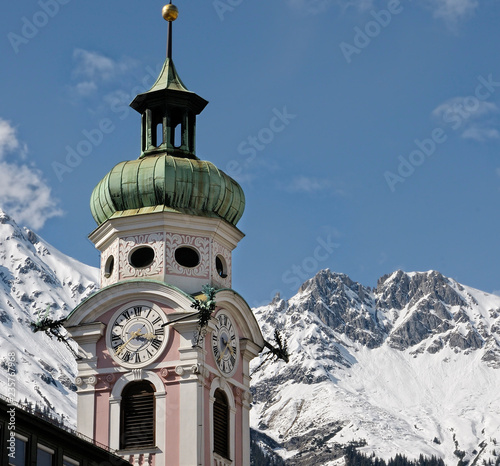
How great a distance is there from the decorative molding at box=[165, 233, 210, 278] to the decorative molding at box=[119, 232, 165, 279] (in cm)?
26

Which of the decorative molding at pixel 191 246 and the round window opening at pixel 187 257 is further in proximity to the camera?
the round window opening at pixel 187 257

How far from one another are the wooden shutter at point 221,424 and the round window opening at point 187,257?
489 cm

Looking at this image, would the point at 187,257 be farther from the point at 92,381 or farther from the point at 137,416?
the point at 137,416

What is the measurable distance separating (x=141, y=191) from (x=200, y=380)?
25.8 feet

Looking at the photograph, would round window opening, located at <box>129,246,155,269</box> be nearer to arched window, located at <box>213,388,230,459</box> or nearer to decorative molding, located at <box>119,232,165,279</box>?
decorative molding, located at <box>119,232,165,279</box>

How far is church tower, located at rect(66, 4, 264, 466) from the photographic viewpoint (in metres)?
50.4

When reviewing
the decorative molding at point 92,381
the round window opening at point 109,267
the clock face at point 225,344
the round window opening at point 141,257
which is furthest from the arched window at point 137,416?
the round window opening at point 109,267

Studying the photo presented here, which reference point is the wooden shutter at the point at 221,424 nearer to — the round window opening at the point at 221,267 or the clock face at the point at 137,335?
the clock face at the point at 137,335

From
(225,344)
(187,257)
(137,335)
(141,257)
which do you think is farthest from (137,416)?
(187,257)

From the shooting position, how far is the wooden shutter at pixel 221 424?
5144 centimetres

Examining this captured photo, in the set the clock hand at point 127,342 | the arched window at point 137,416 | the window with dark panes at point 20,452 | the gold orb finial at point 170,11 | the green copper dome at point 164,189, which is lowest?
the window with dark panes at point 20,452

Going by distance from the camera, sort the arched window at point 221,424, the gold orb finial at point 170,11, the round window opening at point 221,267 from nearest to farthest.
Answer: the arched window at point 221,424, the round window opening at point 221,267, the gold orb finial at point 170,11

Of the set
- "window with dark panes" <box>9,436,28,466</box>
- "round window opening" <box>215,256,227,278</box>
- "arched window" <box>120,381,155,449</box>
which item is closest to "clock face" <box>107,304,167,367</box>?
"arched window" <box>120,381,155,449</box>

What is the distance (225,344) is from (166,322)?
270 cm
